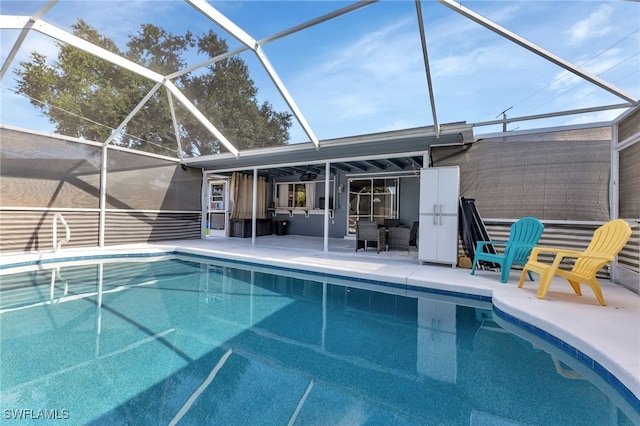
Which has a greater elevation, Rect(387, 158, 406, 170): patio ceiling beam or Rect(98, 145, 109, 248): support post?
Rect(387, 158, 406, 170): patio ceiling beam

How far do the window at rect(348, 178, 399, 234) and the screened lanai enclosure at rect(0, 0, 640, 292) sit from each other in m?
0.74

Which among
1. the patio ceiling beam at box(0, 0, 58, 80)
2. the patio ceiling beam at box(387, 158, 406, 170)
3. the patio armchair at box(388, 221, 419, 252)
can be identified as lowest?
the patio armchair at box(388, 221, 419, 252)

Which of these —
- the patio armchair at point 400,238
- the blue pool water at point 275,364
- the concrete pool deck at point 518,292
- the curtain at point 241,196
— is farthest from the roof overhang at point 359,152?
the blue pool water at point 275,364

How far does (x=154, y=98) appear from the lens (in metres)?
8.07

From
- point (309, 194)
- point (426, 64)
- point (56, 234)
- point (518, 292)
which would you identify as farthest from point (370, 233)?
point (56, 234)

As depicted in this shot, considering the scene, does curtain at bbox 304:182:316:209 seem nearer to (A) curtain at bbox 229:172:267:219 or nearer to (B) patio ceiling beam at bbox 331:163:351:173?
(B) patio ceiling beam at bbox 331:163:351:173

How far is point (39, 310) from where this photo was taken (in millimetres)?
3555

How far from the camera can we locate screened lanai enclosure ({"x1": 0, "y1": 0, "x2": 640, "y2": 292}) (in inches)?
167

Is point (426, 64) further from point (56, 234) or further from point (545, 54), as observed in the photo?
point (56, 234)

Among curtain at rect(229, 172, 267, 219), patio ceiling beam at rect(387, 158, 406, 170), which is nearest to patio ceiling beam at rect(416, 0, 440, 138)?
patio ceiling beam at rect(387, 158, 406, 170)

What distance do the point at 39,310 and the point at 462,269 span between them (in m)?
6.25

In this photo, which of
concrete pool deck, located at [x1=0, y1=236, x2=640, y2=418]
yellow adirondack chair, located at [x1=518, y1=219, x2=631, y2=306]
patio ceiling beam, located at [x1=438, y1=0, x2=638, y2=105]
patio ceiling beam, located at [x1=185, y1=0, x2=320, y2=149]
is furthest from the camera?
patio ceiling beam, located at [x1=185, y1=0, x2=320, y2=149]

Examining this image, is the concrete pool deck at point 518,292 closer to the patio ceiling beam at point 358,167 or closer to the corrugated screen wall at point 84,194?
the corrugated screen wall at point 84,194

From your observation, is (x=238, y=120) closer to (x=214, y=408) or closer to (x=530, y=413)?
(x=214, y=408)
